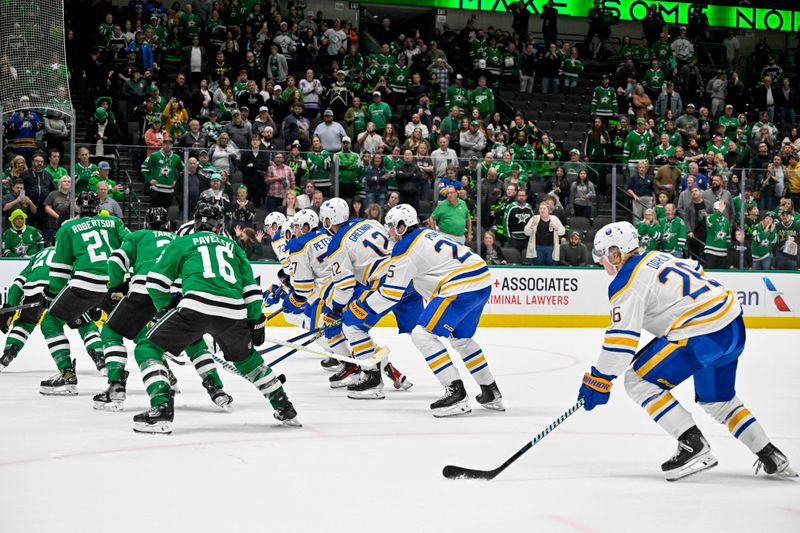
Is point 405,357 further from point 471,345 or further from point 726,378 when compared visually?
point 726,378

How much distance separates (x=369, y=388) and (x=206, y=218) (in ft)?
7.48

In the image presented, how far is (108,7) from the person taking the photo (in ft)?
55.0

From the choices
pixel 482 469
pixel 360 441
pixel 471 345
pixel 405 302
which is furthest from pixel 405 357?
pixel 482 469

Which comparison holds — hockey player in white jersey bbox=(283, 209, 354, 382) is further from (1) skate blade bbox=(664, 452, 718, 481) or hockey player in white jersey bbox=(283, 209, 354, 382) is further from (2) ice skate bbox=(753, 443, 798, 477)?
(2) ice skate bbox=(753, 443, 798, 477)

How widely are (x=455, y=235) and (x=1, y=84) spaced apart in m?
5.80

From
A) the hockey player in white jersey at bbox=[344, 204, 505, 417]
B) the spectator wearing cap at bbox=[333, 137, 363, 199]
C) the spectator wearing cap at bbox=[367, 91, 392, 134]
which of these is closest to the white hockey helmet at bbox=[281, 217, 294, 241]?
the hockey player in white jersey at bbox=[344, 204, 505, 417]

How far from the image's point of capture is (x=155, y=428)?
5.89m

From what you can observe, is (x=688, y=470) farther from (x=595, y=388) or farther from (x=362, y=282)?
(x=362, y=282)

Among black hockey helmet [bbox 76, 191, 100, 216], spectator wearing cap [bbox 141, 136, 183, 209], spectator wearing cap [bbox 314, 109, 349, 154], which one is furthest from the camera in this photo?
spectator wearing cap [bbox 314, 109, 349, 154]

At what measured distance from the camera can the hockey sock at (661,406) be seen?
4.93m

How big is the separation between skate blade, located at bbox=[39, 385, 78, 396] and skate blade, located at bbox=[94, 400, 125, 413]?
32.3 inches

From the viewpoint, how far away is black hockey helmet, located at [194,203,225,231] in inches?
243

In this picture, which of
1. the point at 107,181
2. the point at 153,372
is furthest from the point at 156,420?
the point at 107,181

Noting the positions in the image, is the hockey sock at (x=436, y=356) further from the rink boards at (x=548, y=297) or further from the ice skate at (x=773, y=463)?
the rink boards at (x=548, y=297)
